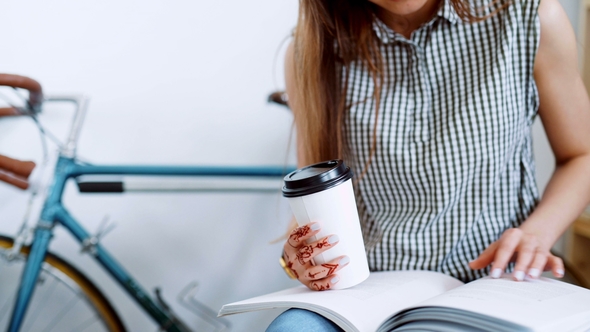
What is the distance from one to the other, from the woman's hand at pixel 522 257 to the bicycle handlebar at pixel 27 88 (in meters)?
0.70

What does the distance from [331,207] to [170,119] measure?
711mm

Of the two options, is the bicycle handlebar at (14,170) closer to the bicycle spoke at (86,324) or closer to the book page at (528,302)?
the bicycle spoke at (86,324)

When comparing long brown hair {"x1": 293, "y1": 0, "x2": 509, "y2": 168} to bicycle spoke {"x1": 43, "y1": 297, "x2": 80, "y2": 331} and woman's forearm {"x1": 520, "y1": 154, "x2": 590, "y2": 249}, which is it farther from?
bicycle spoke {"x1": 43, "y1": 297, "x2": 80, "y2": 331}

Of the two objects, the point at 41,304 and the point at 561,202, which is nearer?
the point at 561,202

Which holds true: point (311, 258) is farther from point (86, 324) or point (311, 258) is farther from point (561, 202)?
point (86, 324)

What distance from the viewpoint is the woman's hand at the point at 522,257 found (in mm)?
561

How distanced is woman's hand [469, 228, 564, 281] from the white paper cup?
0.52 feet

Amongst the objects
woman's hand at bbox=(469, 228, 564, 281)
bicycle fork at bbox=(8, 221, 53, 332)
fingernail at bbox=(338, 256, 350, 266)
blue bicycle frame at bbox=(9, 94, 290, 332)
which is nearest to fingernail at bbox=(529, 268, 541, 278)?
woman's hand at bbox=(469, 228, 564, 281)

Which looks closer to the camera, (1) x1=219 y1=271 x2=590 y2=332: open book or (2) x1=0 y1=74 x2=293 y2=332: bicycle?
(1) x1=219 y1=271 x2=590 y2=332: open book

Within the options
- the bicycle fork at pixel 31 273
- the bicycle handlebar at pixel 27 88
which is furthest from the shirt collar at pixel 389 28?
the bicycle fork at pixel 31 273

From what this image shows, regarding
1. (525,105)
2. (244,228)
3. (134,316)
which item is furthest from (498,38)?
(134,316)

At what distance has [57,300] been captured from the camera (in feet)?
3.60

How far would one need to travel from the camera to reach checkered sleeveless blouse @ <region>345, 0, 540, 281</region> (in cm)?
71

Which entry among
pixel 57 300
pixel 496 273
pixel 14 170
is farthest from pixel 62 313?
pixel 496 273
